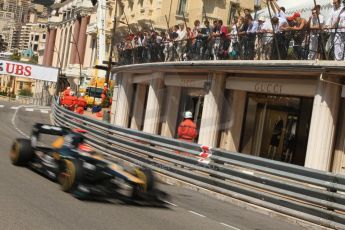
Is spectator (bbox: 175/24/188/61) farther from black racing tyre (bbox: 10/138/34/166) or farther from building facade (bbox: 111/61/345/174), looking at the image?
black racing tyre (bbox: 10/138/34/166)

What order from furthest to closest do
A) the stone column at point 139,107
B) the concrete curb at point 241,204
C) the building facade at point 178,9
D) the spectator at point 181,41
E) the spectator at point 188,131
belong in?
1. the building facade at point 178,9
2. the stone column at point 139,107
3. the spectator at point 181,41
4. the spectator at point 188,131
5. the concrete curb at point 241,204

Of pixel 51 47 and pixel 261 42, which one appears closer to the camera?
pixel 261 42

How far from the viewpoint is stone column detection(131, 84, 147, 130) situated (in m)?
31.5

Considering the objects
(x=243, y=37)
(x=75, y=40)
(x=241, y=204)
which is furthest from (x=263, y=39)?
(x=75, y=40)

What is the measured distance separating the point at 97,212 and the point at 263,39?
9749 mm

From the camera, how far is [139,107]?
104ft

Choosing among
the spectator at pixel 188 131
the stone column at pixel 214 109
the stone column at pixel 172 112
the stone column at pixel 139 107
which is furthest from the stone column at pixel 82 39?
the spectator at pixel 188 131

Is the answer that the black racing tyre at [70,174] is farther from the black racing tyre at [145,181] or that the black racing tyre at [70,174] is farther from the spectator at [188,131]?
the spectator at [188,131]

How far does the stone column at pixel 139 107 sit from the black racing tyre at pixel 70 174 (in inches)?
810

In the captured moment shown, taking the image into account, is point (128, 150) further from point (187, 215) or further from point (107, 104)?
point (107, 104)

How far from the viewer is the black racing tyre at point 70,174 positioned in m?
10.2

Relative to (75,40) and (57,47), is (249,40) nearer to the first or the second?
(75,40)

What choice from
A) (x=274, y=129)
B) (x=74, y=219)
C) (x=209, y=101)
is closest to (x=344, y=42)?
(x=274, y=129)

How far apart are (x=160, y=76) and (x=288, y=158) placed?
8.76 metres
